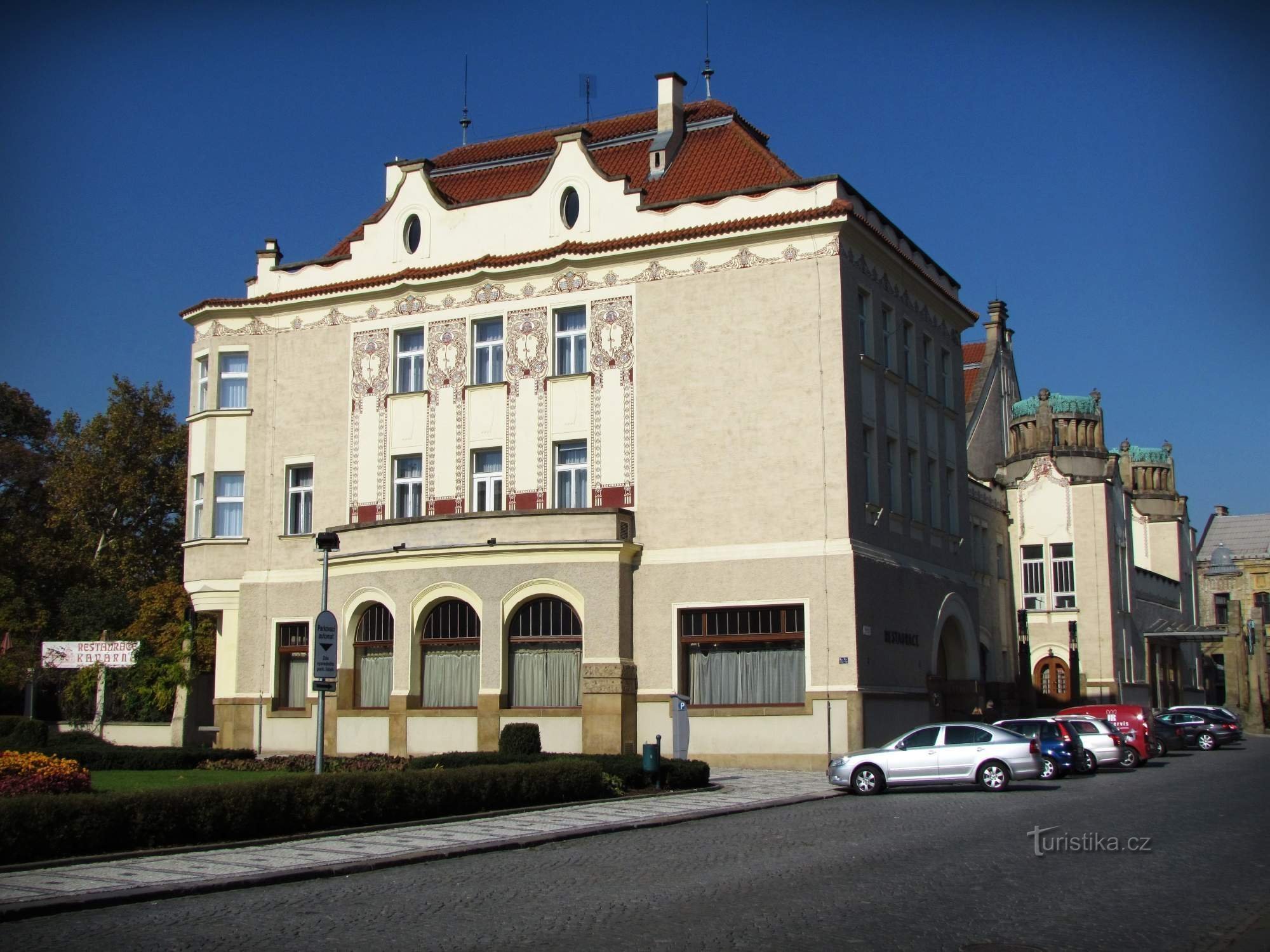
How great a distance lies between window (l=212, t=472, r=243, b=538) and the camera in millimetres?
41625

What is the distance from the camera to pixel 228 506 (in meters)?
41.8

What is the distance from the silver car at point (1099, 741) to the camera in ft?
114

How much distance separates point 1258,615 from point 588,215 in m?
54.5

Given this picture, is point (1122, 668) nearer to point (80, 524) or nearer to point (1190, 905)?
point (80, 524)

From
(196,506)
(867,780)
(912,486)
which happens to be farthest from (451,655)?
(912,486)

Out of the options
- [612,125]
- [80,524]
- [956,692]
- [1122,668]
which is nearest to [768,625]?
[956,692]

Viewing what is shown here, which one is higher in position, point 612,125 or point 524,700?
point 612,125

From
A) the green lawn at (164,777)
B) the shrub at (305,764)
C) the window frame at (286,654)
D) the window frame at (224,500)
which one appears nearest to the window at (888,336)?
the shrub at (305,764)

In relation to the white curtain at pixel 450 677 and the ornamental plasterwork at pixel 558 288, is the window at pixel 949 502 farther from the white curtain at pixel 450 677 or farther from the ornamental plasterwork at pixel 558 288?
the white curtain at pixel 450 677

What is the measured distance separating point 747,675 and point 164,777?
13601 millimetres

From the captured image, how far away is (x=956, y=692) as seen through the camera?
4053 cm

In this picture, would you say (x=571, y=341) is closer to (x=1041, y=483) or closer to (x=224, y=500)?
(x=224, y=500)

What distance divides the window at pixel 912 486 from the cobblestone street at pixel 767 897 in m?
19.0

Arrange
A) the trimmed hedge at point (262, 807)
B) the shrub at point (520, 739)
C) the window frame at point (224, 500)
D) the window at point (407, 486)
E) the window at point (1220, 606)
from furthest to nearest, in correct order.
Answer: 1. the window at point (1220, 606)
2. the window frame at point (224, 500)
3. the window at point (407, 486)
4. the shrub at point (520, 739)
5. the trimmed hedge at point (262, 807)
